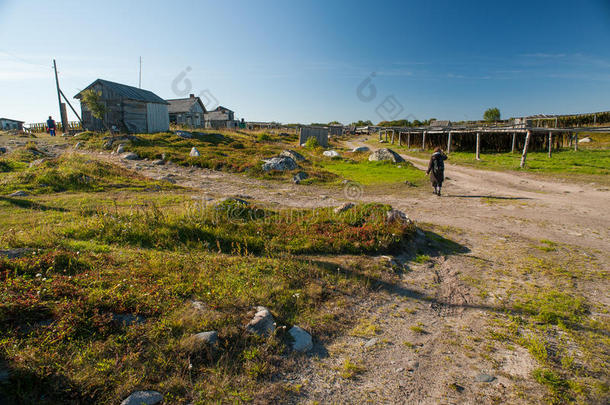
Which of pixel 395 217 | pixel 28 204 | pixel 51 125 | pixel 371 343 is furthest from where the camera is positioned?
pixel 51 125

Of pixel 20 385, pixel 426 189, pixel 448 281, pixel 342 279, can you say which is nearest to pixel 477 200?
pixel 426 189

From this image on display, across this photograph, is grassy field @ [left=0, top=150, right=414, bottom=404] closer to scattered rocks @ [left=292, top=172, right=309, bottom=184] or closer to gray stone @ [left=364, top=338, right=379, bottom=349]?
Answer: gray stone @ [left=364, top=338, right=379, bottom=349]

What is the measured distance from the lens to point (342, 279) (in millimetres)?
5551

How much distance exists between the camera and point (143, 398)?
2809 millimetres

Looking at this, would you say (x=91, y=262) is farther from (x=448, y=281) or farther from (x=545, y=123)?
(x=545, y=123)

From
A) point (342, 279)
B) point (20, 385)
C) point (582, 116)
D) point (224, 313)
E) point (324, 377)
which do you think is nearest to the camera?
point (20, 385)

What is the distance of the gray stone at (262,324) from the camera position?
3.92 metres

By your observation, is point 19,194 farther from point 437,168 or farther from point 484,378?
point 437,168

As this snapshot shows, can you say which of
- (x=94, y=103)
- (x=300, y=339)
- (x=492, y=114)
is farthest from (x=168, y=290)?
(x=492, y=114)

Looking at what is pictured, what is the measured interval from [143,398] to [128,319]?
50.9 inches

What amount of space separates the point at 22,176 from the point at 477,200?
18.7 meters

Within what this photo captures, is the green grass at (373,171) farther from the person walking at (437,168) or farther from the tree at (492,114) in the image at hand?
the tree at (492,114)

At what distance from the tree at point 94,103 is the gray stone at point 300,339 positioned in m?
34.5

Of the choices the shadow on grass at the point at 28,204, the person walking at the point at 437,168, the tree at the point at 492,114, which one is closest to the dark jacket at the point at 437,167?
the person walking at the point at 437,168
